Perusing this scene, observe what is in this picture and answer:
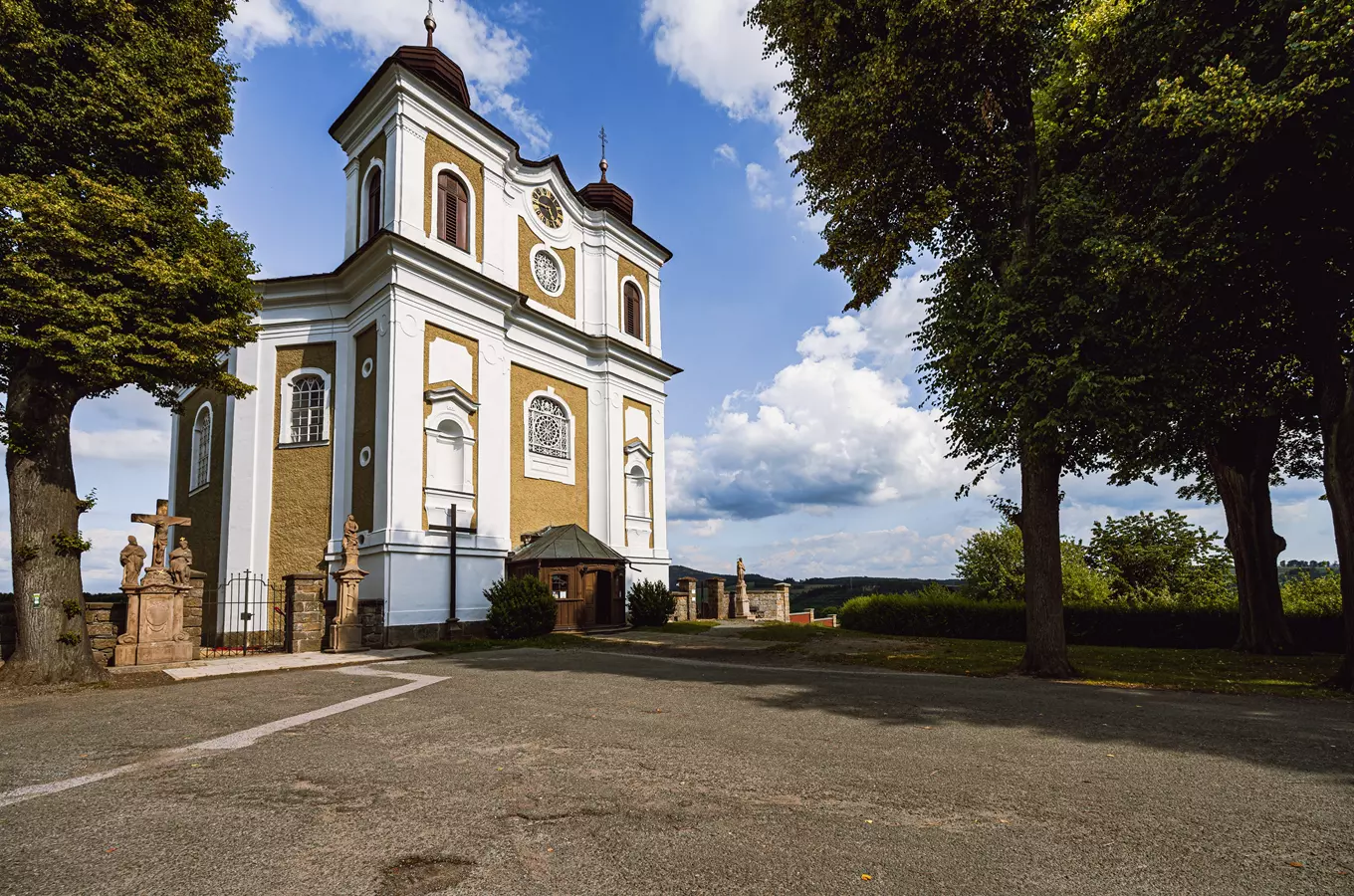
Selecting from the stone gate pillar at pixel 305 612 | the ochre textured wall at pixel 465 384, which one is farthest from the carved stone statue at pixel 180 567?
the ochre textured wall at pixel 465 384

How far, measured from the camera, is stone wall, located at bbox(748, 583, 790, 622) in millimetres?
31681

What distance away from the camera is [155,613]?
44.5 feet

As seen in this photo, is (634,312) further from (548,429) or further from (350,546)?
(350,546)

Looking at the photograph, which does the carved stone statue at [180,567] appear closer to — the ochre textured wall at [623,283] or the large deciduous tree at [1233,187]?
the large deciduous tree at [1233,187]

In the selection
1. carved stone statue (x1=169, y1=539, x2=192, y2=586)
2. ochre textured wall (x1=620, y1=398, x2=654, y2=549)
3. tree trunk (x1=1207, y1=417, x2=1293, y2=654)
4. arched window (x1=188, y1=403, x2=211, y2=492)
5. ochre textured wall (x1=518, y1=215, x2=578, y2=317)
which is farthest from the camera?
ochre textured wall (x1=620, y1=398, x2=654, y2=549)

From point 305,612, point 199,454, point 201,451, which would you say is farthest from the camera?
point 199,454

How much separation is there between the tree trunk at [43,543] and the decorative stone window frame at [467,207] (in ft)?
38.7

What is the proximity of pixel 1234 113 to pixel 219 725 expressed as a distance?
1305cm

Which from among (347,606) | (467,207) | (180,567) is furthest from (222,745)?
(467,207)

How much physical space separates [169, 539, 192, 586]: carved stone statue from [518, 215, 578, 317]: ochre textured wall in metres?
13.0

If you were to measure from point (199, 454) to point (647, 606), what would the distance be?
15581mm

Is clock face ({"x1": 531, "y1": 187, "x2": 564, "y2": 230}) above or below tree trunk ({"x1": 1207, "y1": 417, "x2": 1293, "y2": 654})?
above

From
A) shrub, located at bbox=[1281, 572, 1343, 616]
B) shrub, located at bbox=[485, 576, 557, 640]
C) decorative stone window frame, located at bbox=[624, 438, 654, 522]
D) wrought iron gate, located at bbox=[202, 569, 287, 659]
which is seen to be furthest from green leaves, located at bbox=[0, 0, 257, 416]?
shrub, located at bbox=[1281, 572, 1343, 616]

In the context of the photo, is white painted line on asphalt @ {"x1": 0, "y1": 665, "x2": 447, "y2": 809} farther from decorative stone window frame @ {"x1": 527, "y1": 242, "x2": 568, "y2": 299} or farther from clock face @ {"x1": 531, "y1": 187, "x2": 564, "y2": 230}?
clock face @ {"x1": 531, "y1": 187, "x2": 564, "y2": 230}
